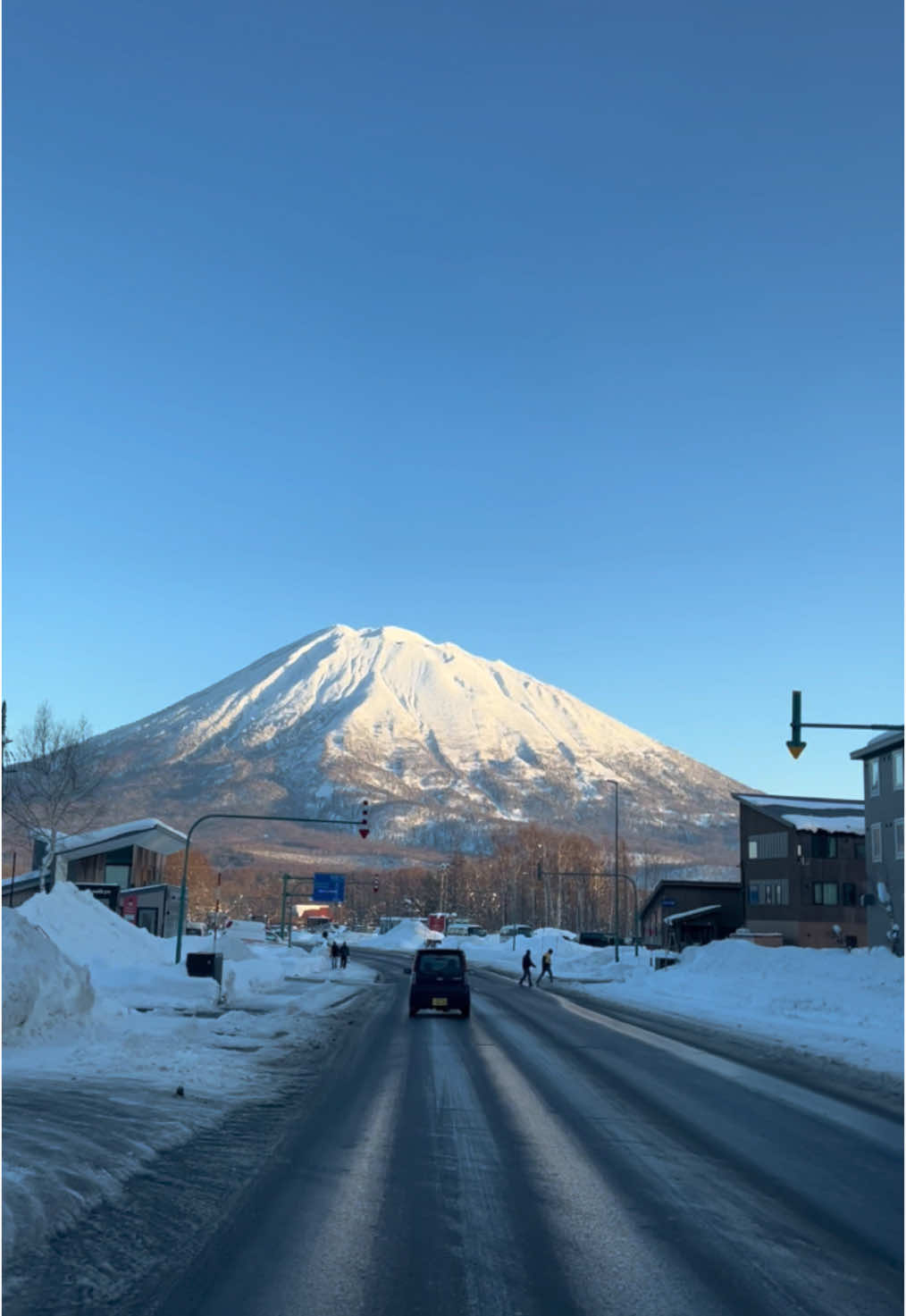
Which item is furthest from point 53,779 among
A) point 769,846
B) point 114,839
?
point 769,846

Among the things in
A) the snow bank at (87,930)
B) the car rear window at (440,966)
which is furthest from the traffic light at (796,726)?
the snow bank at (87,930)

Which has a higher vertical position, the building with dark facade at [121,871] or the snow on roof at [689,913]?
the building with dark facade at [121,871]

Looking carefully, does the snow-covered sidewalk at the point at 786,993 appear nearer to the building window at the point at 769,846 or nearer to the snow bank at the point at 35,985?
the snow bank at the point at 35,985

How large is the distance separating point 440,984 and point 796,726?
1315 cm

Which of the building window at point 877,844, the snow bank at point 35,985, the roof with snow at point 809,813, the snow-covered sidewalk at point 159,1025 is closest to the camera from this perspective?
the snow-covered sidewalk at point 159,1025

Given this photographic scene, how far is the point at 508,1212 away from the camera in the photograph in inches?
344

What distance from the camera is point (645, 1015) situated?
31906mm

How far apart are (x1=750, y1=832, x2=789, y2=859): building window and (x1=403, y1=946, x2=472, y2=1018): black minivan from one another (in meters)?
48.4

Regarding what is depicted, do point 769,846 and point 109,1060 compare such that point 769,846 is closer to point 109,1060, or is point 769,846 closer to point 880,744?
→ point 880,744

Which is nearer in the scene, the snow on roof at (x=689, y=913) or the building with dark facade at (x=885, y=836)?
the building with dark facade at (x=885, y=836)

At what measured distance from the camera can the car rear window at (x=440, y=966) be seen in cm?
3180

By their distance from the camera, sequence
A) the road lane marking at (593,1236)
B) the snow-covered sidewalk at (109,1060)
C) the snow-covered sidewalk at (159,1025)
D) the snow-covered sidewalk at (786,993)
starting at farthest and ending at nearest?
1. the snow-covered sidewalk at (786,993)
2. the snow-covered sidewalk at (159,1025)
3. the snow-covered sidewalk at (109,1060)
4. the road lane marking at (593,1236)

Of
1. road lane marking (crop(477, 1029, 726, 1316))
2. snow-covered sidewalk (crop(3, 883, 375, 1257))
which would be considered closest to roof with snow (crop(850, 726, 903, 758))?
snow-covered sidewalk (crop(3, 883, 375, 1257))

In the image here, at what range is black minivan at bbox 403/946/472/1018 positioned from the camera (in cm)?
3141
